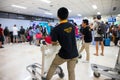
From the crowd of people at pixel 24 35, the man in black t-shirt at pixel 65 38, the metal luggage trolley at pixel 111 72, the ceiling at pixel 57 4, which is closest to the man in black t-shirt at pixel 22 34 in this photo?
the crowd of people at pixel 24 35

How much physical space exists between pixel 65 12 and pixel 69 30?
293 millimetres

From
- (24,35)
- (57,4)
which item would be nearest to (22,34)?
(24,35)

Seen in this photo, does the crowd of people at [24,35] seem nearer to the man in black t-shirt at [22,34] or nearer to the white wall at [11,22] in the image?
the man in black t-shirt at [22,34]

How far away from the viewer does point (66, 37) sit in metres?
2.06

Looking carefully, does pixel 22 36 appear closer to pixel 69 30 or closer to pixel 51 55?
pixel 51 55

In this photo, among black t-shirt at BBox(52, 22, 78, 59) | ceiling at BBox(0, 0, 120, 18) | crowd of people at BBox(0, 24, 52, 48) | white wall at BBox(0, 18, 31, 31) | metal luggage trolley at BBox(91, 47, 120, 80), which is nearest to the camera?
black t-shirt at BBox(52, 22, 78, 59)

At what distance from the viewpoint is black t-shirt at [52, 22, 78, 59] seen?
205cm

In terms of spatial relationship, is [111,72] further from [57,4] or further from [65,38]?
[57,4]

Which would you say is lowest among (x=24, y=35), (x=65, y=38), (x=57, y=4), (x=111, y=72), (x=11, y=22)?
(x=111, y=72)

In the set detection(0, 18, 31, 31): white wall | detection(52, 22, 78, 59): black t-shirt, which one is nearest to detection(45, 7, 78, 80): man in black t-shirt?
detection(52, 22, 78, 59): black t-shirt

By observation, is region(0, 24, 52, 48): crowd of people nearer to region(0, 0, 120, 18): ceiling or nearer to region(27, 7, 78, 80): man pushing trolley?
region(0, 0, 120, 18): ceiling

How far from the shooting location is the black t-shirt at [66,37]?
6.73ft

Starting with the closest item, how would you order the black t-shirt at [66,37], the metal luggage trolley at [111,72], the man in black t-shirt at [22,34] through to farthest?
the black t-shirt at [66,37], the metal luggage trolley at [111,72], the man in black t-shirt at [22,34]

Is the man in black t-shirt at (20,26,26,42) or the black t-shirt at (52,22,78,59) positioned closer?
the black t-shirt at (52,22,78,59)
